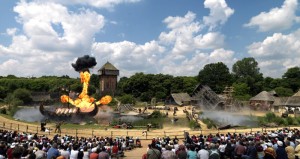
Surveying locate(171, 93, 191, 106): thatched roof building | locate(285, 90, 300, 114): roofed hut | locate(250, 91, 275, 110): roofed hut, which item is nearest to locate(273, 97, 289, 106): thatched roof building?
locate(250, 91, 275, 110): roofed hut

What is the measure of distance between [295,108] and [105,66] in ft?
198

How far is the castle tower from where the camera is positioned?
4068 inches

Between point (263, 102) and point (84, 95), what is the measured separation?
4519 centimetres

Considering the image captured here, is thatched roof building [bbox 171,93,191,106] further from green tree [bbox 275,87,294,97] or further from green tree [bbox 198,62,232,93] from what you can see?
green tree [bbox 275,87,294,97]

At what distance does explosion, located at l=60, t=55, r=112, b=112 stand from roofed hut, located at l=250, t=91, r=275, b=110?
37976mm

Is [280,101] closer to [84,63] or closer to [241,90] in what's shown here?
[241,90]

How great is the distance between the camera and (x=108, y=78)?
341 feet

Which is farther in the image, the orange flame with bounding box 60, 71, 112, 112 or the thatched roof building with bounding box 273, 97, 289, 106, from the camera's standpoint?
the thatched roof building with bounding box 273, 97, 289, 106

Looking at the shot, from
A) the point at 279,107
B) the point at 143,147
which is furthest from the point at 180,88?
the point at 143,147

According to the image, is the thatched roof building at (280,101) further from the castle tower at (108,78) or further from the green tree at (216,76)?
the castle tower at (108,78)

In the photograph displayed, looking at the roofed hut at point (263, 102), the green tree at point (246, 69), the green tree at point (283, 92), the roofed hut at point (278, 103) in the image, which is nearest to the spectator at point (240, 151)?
the roofed hut at point (263, 102)

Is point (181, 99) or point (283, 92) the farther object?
point (283, 92)

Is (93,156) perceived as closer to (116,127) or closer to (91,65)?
(116,127)

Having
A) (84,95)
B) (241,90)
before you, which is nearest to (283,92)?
(241,90)
